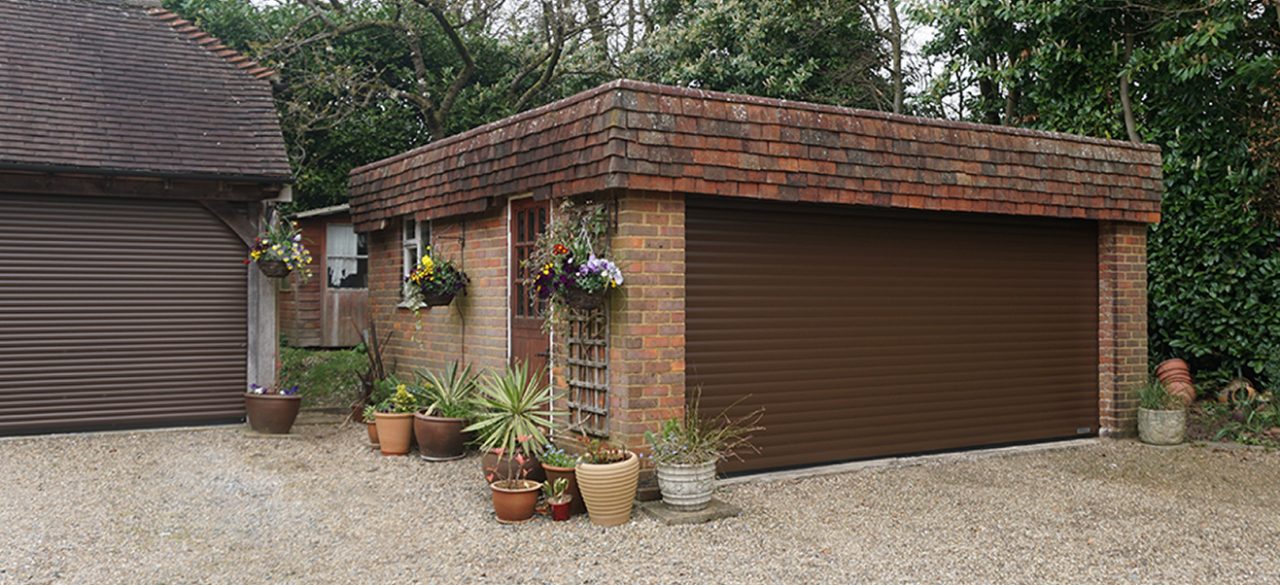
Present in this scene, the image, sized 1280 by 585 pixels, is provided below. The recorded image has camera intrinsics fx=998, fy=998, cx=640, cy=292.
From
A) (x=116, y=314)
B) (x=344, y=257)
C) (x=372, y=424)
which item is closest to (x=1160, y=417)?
(x=372, y=424)

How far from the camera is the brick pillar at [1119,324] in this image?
31.3 feet

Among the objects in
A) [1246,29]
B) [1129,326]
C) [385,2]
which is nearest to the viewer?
[1129,326]

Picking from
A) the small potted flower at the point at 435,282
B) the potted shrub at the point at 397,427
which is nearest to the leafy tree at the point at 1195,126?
the small potted flower at the point at 435,282

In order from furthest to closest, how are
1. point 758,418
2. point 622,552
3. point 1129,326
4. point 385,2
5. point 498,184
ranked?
point 385,2 < point 1129,326 < point 498,184 < point 758,418 < point 622,552

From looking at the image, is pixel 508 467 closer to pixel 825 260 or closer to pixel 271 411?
pixel 825 260

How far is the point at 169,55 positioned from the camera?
36.9 ft

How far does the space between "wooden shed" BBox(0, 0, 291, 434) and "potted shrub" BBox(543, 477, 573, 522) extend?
499cm

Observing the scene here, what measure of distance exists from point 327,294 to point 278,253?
6525 mm

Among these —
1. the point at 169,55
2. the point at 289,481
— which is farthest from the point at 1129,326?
the point at 169,55

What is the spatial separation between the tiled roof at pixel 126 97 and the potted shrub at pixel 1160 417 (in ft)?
28.4

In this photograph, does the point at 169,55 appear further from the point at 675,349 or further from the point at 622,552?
the point at 622,552

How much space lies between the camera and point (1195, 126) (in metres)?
11.4

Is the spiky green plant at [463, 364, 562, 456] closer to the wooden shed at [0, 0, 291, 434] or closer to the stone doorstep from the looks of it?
the stone doorstep

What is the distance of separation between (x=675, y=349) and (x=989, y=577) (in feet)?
8.59
